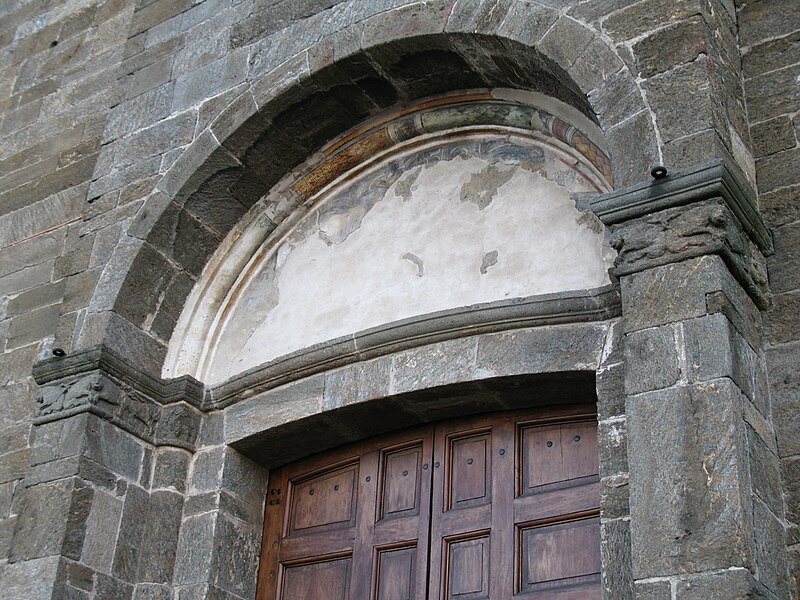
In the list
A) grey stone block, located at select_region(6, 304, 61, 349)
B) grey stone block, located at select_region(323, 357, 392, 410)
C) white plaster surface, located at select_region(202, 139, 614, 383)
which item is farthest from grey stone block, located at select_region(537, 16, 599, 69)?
grey stone block, located at select_region(6, 304, 61, 349)

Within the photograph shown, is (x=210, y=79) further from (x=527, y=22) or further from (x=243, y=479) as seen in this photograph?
(x=243, y=479)

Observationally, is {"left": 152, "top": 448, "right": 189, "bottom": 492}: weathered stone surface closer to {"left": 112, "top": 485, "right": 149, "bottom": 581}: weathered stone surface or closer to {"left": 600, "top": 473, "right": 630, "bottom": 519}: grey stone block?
{"left": 112, "top": 485, "right": 149, "bottom": 581}: weathered stone surface

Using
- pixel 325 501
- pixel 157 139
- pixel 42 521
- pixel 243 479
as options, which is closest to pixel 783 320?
pixel 325 501

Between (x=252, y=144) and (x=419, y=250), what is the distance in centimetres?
93

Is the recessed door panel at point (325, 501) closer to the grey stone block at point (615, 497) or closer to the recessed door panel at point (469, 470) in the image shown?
the recessed door panel at point (469, 470)

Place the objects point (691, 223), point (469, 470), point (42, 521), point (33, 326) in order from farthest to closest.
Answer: point (33, 326) → point (42, 521) → point (469, 470) → point (691, 223)

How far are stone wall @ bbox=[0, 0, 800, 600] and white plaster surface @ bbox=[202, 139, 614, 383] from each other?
0.27 meters

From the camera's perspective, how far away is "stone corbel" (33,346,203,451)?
4578mm

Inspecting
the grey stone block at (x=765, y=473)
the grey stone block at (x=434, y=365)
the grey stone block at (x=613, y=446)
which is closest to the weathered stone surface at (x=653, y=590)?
the grey stone block at (x=765, y=473)

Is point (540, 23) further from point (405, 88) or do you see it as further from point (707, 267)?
point (707, 267)

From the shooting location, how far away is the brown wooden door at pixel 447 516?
385 cm

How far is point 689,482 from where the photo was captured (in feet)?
9.93

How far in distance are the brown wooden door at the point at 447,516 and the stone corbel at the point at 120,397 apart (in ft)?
1.64

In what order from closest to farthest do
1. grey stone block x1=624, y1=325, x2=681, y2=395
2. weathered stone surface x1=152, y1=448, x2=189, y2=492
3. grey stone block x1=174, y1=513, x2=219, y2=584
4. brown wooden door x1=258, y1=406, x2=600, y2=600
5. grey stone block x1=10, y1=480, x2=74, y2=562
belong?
grey stone block x1=624, y1=325, x2=681, y2=395
brown wooden door x1=258, y1=406, x2=600, y2=600
grey stone block x1=10, y1=480, x2=74, y2=562
grey stone block x1=174, y1=513, x2=219, y2=584
weathered stone surface x1=152, y1=448, x2=189, y2=492
